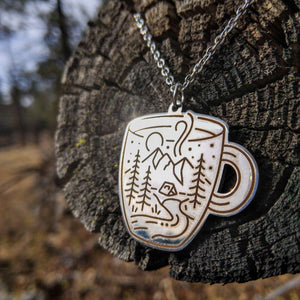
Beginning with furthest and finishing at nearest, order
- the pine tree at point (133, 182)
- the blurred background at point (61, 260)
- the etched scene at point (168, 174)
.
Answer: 1. the blurred background at point (61, 260)
2. the pine tree at point (133, 182)
3. the etched scene at point (168, 174)

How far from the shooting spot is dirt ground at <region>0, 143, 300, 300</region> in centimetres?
190

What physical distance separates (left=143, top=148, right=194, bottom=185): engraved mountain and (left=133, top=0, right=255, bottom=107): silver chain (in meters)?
0.23

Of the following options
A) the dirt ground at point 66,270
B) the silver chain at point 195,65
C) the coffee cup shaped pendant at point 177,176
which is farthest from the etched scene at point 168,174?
the dirt ground at point 66,270

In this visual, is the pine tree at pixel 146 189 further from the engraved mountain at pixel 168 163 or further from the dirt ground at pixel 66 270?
the dirt ground at pixel 66 270

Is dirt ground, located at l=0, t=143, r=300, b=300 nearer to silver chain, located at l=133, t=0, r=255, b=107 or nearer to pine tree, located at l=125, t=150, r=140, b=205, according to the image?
pine tree, located at l=125, t=150, r=140, b=205

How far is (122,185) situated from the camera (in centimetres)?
97

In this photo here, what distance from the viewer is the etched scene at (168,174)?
841 mm

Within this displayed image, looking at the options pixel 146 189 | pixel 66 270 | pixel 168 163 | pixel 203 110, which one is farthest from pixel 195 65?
pixel 66 270

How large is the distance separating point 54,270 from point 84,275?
388 mm

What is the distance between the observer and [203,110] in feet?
3.00

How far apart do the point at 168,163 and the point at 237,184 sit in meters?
0.27

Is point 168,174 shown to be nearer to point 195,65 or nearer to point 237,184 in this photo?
point 237,184

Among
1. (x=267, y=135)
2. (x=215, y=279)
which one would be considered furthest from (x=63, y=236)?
(x=267, y=135)

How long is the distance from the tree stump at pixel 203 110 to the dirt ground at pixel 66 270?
1324 millimetres
